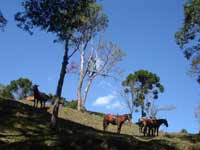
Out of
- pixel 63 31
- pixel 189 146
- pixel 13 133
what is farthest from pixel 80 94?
pixel 189 146

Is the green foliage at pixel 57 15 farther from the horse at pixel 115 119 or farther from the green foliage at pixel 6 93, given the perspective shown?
the green foliage at pixel 6 93

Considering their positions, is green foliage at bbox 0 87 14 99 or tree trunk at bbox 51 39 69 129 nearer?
tree trunk at bbox 51 39 69 129

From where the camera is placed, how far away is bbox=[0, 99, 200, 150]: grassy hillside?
18.0 m

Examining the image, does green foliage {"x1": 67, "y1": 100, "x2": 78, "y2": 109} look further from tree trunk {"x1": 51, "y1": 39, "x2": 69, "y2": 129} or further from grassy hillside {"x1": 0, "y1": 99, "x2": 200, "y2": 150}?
tree trunk {"x1": 51, "y1": 39, "x2": 69, "y2": 129}

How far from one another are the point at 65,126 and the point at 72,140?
15.6m

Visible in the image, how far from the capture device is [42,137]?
1927cm

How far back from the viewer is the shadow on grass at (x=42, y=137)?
1800 cm

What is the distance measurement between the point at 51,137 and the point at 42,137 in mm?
403

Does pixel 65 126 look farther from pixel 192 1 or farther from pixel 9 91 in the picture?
pixel 9 91

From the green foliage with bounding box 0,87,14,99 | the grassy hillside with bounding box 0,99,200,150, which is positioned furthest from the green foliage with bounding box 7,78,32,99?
the grassy hillside with bounding box 0,99,200,150

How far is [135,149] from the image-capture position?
1859 centimetres

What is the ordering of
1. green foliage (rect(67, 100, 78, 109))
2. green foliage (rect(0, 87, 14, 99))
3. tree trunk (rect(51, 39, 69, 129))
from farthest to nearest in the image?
green foliage (rect(67, 100, 78, 109)) < green foliage (rect(0, 87, 14, 99)) < tree trunk (rect(51, 39, 69, 129))

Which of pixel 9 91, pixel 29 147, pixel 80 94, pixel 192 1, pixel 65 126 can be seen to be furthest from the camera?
pixel 9 91

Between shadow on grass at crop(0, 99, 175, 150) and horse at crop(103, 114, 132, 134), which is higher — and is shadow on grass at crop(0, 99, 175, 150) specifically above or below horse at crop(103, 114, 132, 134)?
below
